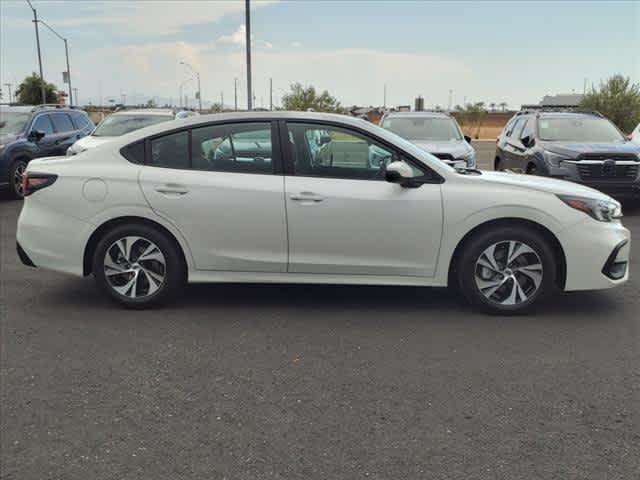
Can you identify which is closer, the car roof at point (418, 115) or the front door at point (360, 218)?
the front door at point (360, 218)

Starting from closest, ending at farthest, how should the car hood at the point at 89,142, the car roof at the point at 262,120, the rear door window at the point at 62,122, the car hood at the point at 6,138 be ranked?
the car roof at the point at 262,120, the car hood at the point at 6,138, the car hood at the point at 89,142, the rear door window at the point at 62,122

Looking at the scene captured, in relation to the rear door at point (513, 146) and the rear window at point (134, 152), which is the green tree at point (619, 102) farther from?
the rear window at point (134, 152)

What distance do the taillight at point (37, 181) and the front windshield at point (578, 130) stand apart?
8907 mm

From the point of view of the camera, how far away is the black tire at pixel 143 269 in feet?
17.3

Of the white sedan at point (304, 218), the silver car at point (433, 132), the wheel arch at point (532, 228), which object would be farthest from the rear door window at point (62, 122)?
the wheel arch at point (532, 228)

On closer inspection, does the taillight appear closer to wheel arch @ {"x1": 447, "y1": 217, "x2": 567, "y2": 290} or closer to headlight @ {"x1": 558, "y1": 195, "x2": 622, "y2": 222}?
wheel arch @ {"x1": 447, "y1": 217, "x2": 567, "y2": 290}

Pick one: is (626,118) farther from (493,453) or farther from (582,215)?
(493,453)

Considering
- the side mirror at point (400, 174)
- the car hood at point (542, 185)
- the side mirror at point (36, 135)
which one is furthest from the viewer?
the side mirror at point (36, 135)

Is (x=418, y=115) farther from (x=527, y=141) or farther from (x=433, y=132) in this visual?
(x=527, y=141)

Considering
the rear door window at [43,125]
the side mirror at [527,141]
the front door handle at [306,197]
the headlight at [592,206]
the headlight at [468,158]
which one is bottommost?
A: the headlight at [468,158]

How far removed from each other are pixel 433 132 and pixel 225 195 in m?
8.54

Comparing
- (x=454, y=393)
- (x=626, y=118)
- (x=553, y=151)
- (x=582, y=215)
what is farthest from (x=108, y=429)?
(x=626, y=118)

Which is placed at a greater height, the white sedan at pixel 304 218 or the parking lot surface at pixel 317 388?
the white sedan at pixel 304 218

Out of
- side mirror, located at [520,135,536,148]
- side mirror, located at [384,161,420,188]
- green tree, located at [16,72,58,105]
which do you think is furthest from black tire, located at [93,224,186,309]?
green tree, located at [16,72,58,105]
